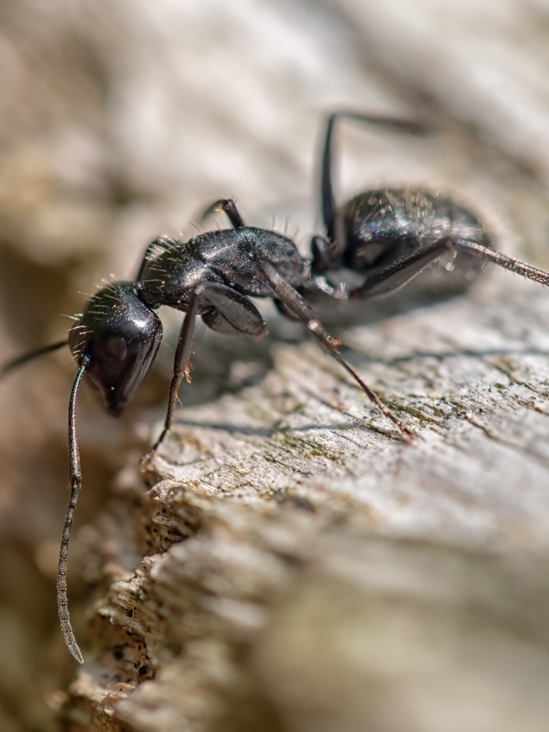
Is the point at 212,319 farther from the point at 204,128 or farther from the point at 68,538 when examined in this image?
the point at 204,128

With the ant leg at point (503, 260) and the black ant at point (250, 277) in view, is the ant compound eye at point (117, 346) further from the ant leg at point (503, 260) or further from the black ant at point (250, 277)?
the ant leg at point (503, 260)

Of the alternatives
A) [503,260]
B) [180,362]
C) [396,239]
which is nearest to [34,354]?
[180,362]

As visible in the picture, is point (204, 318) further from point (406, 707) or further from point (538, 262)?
point (406, 707)

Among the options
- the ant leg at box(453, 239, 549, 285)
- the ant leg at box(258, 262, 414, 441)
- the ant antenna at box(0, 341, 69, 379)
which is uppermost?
the ant leg at box(453, 239, 549, 285)

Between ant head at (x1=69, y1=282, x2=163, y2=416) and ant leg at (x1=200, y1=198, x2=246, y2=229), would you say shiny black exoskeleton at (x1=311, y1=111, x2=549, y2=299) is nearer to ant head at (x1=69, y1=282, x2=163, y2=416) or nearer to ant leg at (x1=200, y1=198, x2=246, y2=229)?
ant leg at (x1=200, y1=198, x2=246, y2=229)

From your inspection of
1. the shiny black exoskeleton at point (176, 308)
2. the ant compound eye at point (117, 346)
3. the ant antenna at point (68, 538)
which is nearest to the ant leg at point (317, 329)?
the shiny black exoskeleton at point (176, 308)

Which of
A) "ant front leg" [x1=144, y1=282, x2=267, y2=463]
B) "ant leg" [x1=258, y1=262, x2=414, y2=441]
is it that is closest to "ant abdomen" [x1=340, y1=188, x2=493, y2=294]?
"ant leg" [x1=258, y1=262, x2=414, y2=441]

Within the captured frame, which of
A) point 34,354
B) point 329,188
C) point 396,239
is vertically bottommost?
point 34,354
